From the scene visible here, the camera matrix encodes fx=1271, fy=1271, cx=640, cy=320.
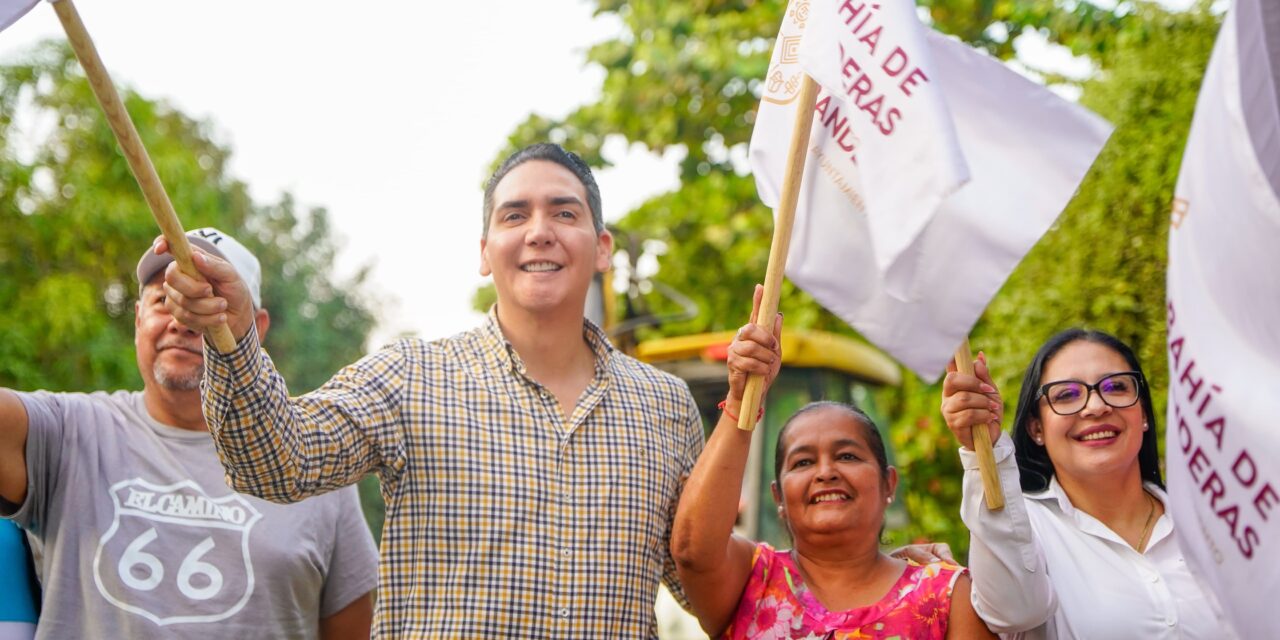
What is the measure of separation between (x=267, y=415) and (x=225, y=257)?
2.68 ft

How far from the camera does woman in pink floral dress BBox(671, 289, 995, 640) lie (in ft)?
9.36

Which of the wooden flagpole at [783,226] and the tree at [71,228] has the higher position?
the tree at [71,228]

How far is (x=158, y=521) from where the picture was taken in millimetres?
3246

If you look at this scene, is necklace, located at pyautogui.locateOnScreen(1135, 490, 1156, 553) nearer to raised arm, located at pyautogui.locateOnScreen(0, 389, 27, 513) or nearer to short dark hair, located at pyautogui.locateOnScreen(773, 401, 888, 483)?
short dark hair, located at pyautogui.locateOnScreen(773, 401, 888, 483)

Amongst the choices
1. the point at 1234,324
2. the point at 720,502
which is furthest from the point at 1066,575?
the point at 1234,324

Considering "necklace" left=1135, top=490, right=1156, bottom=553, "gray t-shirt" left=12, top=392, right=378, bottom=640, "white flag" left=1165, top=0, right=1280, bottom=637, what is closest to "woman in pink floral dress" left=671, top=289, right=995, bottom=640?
"necklace" left=1135, top=490, right=1156, bottom=553

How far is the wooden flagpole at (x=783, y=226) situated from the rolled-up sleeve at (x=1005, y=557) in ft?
1.57

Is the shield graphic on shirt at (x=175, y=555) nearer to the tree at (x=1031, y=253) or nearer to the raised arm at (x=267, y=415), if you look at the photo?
the raised arm at (x=267, y=415)

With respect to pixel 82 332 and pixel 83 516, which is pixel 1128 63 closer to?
pixel 83 516

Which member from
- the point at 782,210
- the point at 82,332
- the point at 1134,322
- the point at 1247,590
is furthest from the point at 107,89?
the point at 82,332

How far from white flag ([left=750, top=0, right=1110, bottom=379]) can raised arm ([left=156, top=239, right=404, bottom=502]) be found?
41.2 inches

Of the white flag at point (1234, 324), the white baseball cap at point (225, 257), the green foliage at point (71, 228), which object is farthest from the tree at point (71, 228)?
the white flag at point (1234, 324)

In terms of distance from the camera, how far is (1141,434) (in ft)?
10.4

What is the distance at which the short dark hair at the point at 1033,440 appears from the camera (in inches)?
129
